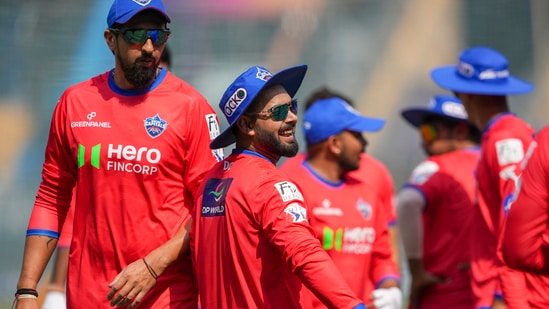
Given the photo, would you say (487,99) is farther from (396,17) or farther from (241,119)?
(396,17)

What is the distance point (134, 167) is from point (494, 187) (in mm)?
2462

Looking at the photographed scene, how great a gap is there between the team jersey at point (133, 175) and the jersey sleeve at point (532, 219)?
5.05 feet

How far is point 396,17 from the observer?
1244 cm

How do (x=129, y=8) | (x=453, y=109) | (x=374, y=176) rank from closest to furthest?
(x=129, y=8) < (x=374, y=176) < (x=453, y=109)

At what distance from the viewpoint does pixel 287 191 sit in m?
4.63

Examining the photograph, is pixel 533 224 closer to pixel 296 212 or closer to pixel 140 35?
pixel 296 212

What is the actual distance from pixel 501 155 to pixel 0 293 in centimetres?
726

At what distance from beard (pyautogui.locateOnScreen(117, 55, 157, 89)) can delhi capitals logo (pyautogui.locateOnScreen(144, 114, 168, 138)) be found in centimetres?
19

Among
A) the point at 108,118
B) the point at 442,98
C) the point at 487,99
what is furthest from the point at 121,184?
the point at 442,98

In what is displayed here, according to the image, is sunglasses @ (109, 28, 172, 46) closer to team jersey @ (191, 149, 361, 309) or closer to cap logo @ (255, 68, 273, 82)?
cap logo @ (255, 68, 273, 82)

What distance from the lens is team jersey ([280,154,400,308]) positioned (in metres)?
7.11

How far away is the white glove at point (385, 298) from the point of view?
7.21m

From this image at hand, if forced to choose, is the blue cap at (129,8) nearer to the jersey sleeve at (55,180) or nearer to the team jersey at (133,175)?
the team jersey at (133,175)

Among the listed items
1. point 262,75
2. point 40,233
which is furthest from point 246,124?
point 40,233
